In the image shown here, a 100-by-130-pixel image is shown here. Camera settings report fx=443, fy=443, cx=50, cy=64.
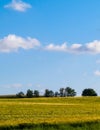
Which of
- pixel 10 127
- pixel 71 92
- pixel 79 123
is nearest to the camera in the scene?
pixel 10 127

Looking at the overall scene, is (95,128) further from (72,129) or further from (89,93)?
(89,93)

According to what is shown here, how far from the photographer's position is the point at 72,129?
22422 mm

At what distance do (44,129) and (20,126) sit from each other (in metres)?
3.26

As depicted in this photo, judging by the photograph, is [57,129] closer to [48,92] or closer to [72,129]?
[72,129]

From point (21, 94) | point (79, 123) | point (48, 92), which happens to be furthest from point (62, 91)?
point (79, 123)

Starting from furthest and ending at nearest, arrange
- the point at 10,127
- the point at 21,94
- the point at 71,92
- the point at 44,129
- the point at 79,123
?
the point at 71,92 → the point at 21,94 → the point at 79,123 → the point at 10,127 → the point at 44,129

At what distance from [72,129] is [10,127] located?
12.4ft

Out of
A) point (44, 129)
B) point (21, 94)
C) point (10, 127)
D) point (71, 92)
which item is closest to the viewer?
point (44, 129)

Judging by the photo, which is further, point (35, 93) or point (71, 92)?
point (71, 92)

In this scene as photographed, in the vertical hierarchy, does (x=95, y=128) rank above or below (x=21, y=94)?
below

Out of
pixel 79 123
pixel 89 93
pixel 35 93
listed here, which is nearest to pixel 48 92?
pixel 35 93

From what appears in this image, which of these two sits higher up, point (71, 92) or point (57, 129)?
point (71, 92)

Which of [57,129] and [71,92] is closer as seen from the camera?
[57,129]

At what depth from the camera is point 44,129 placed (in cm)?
2216
